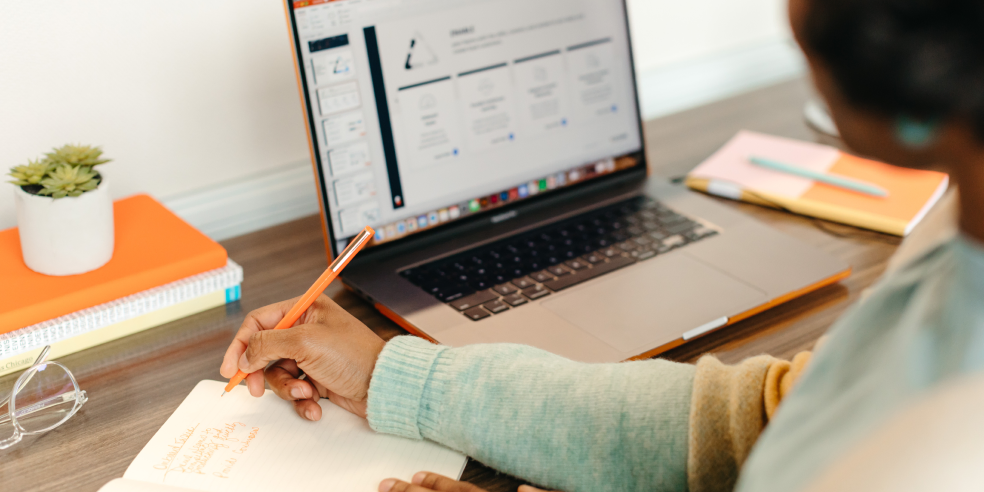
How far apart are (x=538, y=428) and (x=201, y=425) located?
0.29 m

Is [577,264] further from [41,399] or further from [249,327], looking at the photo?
[41,399]

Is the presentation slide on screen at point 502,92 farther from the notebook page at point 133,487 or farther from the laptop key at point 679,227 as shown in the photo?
the notebook page at point 133,487

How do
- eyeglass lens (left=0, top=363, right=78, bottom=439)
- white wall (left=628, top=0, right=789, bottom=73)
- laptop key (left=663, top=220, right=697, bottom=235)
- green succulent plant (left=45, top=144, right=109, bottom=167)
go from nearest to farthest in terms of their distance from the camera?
eyeglass lens (left=0, top=363, right=78, bottom=439) < green succulent plant (left=45, top=144, right=109, bottom=167) < laptop key (left=663, top=220, right=697, bottom=235) < white wall (left=628, top=0, right=789, bottom=73)

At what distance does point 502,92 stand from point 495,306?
1.01ft

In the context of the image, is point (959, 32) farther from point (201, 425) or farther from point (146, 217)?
point (146, 217)

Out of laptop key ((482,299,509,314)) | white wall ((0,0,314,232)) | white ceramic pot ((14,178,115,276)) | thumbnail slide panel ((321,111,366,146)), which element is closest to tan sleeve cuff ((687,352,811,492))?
laptop key ((482,299,509,314))

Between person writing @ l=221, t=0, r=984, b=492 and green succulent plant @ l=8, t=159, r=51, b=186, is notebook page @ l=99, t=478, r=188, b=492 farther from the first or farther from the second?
green succulent plant @ l=8, t=159, r=51, b=186

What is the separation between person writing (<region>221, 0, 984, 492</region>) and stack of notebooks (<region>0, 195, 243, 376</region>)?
16cm

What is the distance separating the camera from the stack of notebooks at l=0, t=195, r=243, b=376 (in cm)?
73

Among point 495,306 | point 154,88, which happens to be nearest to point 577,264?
point 495,306

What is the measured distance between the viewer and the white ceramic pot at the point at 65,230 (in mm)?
747

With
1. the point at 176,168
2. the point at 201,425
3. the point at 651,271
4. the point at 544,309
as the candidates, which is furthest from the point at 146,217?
the point at 651,271

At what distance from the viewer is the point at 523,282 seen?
86 cm

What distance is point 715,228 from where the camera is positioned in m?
0.99
